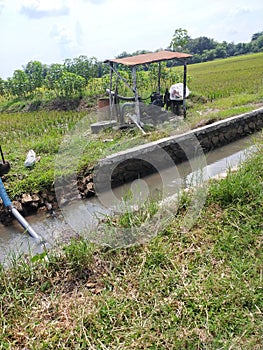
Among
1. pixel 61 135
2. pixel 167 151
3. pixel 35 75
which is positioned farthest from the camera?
pixel 35 75

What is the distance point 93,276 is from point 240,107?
746cm

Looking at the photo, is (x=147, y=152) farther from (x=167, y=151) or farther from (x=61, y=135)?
(x=61, y=135)

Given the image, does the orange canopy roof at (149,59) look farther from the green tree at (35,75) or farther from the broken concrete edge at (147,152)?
the green tree at (35,75)

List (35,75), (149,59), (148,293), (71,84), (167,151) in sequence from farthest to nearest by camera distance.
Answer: (35,75) < (71,84) < (149,59) < (167,151) < (148,293)

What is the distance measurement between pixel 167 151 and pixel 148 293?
13.7 ft

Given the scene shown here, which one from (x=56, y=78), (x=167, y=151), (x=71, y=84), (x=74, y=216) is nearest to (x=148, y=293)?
(x=74, y=216)

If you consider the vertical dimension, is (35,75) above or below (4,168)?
above

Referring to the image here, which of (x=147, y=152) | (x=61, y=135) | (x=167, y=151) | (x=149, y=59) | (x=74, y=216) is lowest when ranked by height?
(x=74, y=216)

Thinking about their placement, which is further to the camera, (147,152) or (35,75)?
(35,75)

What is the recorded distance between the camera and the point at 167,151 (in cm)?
629

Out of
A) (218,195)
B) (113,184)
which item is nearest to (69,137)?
(113,184)

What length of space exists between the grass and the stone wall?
2.61 m

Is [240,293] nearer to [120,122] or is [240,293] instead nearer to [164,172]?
[164,172]

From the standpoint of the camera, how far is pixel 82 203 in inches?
205
